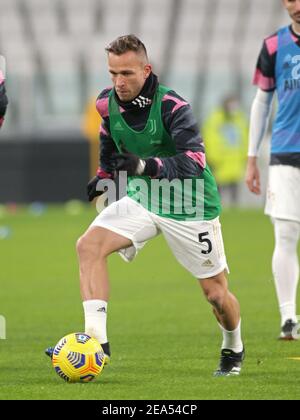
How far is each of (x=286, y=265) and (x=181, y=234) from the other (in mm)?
2029

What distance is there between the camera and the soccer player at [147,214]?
249 inches

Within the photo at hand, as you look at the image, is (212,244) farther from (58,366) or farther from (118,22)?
(118,22)

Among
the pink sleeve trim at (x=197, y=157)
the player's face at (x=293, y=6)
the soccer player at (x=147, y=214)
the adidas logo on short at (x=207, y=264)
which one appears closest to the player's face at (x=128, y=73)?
the soccer player at (x=147, y=214)

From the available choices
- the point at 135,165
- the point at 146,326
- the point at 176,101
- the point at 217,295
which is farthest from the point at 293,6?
the point at 146,326

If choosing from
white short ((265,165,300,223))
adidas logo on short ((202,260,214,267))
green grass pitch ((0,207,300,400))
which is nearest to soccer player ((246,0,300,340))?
white short ((265,165,300,223))

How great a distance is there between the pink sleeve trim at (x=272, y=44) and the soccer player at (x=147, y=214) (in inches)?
74.4

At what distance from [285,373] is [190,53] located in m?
25.4

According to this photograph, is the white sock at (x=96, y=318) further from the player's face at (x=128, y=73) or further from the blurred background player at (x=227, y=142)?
the blurred background player at (x=227, y=142)

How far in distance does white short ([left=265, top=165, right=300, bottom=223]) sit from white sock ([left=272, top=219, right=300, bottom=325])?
0.07 metres

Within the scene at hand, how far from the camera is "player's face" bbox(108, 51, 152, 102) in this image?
20.7ft

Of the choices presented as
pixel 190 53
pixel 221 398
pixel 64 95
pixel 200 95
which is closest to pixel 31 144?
pixel 64 95

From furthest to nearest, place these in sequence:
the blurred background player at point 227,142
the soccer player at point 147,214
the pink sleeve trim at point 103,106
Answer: the blurred background player at point 227,142
the pink sleeve trim at point 103,106
the soccer player at point 147,214

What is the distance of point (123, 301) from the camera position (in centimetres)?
1080

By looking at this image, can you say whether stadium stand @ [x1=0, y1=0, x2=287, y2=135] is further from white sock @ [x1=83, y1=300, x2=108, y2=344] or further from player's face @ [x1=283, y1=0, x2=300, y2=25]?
white sock @ [x1=83, y1=300, x2=108, y2=344]
